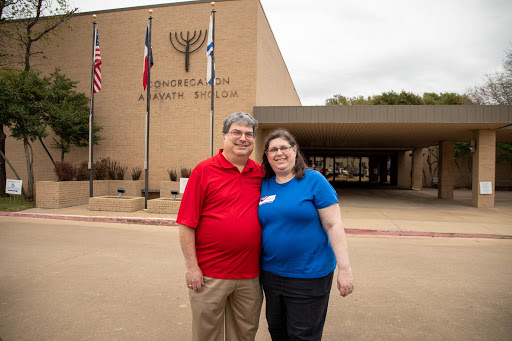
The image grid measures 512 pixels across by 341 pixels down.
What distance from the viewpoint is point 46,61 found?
1886 centimetres

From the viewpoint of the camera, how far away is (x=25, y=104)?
14.2 m

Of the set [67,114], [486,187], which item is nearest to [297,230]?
[67,114]

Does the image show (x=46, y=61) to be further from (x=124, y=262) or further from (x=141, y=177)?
(x=124, y=262)

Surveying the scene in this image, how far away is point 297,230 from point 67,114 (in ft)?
52.6

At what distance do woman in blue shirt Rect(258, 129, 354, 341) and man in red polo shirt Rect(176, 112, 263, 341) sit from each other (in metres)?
0.12

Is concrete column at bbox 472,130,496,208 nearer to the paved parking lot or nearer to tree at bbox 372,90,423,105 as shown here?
the paved parking lot

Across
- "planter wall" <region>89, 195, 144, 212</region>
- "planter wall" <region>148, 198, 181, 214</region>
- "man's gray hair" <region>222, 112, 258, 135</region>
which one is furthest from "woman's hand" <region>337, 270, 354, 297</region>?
"planter wall" <region>89, 195, 144, 212</region>

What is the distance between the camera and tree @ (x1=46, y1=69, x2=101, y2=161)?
15266mm

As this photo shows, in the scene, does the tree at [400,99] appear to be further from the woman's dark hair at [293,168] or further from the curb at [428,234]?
the woman's dark hair at [293,168]

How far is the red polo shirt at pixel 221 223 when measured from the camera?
2.35m

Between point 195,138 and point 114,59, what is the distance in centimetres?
613

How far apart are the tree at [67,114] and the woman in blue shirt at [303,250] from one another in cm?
1571

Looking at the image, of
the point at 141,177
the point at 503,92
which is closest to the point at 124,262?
the point at 141,177

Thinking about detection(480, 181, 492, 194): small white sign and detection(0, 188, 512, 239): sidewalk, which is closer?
detection(0, 188, 512, 239): sidewalk
